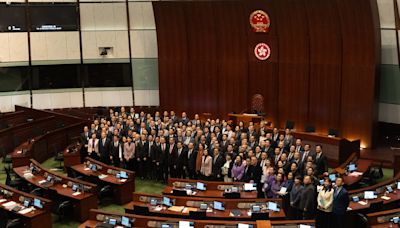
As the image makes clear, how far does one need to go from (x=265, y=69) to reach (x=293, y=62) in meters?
1.25

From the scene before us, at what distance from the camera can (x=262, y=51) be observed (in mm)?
20641

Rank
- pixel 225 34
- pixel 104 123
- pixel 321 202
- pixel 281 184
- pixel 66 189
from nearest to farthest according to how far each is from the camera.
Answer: pixel 321 202 < pixel 281 184 < pixel 66 189 < pixel 104 123 < pixel 225 34

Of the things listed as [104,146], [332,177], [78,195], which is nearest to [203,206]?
[78,195]

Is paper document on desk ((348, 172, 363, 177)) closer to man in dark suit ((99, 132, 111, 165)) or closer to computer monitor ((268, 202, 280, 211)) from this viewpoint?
computer monitor ((268, 202, 280, 211))

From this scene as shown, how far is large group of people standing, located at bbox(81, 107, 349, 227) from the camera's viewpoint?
11.6 m

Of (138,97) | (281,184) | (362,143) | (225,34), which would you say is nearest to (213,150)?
(281,184)

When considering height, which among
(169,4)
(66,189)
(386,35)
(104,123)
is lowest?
(66,189)

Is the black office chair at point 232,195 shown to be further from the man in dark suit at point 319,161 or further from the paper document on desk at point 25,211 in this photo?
the paper document on desk at point 25,211

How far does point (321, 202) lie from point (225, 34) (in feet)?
36.7

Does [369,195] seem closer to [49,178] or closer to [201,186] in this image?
[201,186]

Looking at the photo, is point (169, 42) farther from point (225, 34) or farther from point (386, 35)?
point (386, 35)

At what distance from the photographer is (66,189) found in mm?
13484

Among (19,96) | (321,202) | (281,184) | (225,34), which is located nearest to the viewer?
(321,202)

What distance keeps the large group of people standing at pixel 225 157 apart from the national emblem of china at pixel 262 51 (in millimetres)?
3325
